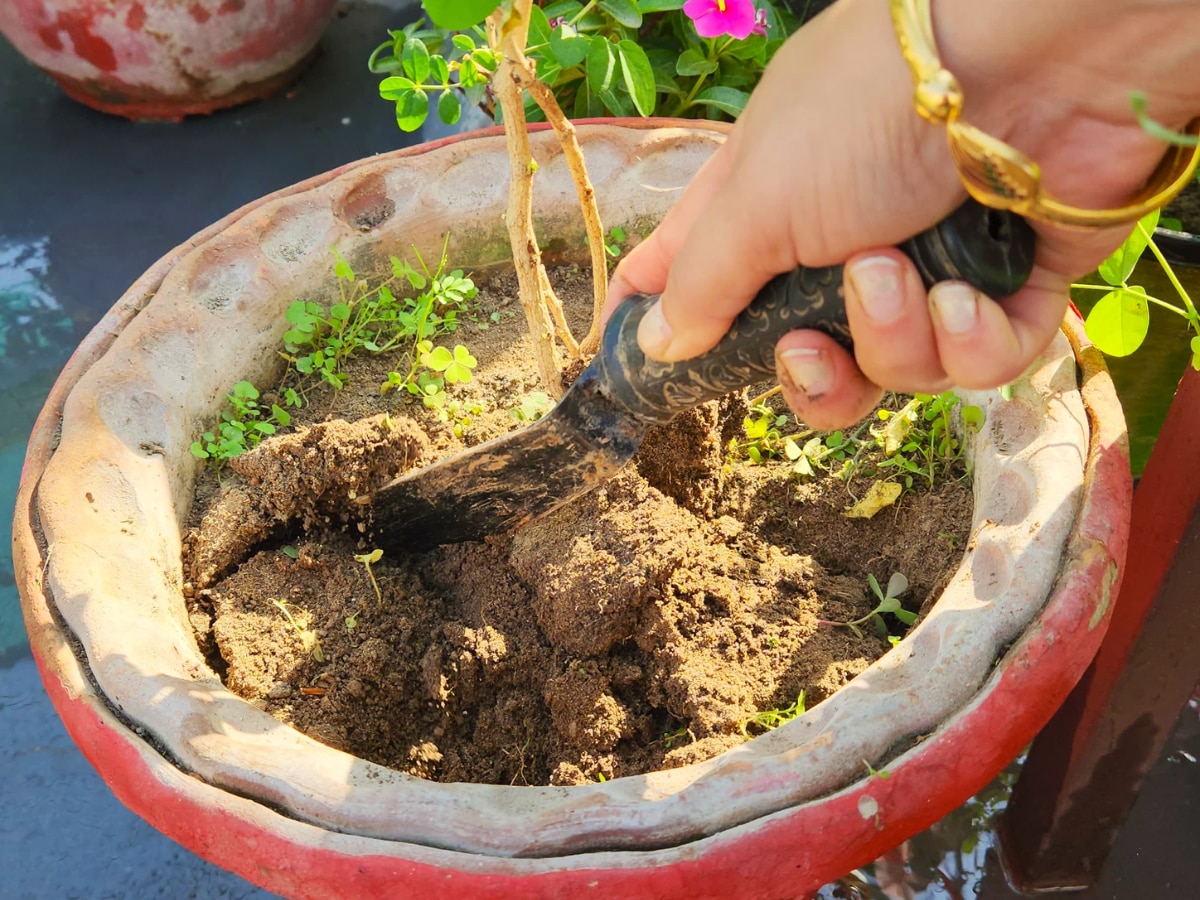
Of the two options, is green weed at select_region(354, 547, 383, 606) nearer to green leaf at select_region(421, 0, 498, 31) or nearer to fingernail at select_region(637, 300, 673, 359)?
fingernail at select_region(637, 300, 673, 359)

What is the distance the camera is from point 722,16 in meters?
1.33

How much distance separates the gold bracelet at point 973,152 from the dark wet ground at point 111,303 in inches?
47.6

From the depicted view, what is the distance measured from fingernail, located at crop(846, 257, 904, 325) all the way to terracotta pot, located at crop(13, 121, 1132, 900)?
0.36 metres

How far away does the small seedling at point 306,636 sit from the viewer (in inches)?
42.9

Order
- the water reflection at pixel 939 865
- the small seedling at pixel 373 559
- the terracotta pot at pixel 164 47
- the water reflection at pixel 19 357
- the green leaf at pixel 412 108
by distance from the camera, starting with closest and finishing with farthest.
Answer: the small seedling at pixel 373 559, the green leaf at pixel 412 108, the water reflection at pixel 939 865, the water reflection at pixel 19 357, the terracotta pot at pixel 164 47

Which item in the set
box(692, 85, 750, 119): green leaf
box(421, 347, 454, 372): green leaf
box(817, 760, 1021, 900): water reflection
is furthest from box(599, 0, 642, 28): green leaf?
box(817, 760, 1021, 900): water reflection

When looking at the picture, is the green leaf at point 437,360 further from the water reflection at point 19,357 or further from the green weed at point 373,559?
the water reflection at point 19,357

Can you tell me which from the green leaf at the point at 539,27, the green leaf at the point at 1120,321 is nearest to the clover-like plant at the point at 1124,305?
the green leaf at the point at 1120,321

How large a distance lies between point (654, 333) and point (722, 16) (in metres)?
0.68

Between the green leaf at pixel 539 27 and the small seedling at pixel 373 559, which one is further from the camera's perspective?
the green leaf at pixel 539 27

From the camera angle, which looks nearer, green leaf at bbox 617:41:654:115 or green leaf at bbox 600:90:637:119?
green leaf at bbox 617:41:654:115

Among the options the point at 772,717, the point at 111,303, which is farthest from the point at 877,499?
the point at 111,303

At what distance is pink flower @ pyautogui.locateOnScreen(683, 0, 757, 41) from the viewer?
1324 millimetres

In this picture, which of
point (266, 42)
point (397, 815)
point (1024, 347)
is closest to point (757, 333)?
point (1024, 347)
